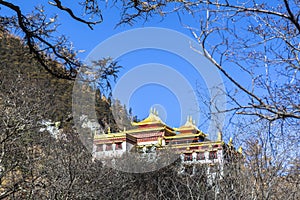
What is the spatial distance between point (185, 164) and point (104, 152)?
2403 millimetres

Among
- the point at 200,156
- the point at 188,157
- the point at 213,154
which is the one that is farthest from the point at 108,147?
the point at 213,154

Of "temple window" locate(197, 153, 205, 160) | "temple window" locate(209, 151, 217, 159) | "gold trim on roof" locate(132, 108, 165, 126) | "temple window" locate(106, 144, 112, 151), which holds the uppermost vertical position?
"gold trim on roof" locate(132, 108, 165, 126)

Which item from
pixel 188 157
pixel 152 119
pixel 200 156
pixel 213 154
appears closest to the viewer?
pixel 213 154

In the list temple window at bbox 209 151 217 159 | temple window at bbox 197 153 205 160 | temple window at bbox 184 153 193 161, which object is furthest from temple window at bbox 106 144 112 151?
temple window at bbox 209 151 217 159

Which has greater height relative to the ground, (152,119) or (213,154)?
(152,119)

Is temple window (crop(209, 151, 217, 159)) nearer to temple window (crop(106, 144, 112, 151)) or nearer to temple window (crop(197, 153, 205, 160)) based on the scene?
temple window (crop(197, 153, 205, 160))

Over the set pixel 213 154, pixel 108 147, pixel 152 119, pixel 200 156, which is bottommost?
pixel 213 154

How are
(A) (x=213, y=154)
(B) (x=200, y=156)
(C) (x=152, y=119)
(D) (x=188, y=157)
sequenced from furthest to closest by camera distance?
(C) (x=152, y=119)
(D) (x=188, y=157)
(B) (x=200, y=156)
(A) (x=213, y=154)

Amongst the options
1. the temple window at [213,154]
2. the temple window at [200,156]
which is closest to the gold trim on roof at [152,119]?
the temple window at [200,156]

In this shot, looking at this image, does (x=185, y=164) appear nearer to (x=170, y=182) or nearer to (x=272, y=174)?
(x=170, y=182)

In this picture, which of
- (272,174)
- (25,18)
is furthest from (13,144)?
(25,18)

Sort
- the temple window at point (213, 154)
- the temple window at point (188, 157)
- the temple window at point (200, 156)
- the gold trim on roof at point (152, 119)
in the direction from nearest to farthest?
the temple window at point (213, 154) < the temple window at point (200, 156) < the temple window at point (188, 157) < the gold trim on roof at point (152, 119)

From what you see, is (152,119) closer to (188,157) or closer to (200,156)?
(188,157)

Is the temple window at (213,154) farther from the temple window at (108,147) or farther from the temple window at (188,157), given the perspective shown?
the temple window at (108,147)
